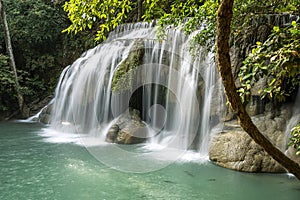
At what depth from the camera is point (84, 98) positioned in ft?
30.9

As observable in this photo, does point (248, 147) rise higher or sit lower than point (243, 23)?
lower

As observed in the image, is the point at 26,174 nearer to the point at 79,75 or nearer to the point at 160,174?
the point at 160,174

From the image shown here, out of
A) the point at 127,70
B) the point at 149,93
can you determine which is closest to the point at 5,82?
the point at 127,70

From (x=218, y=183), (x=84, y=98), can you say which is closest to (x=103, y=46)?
(x=84, y=98)

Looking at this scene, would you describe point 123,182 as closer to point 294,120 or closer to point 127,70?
point 294,120

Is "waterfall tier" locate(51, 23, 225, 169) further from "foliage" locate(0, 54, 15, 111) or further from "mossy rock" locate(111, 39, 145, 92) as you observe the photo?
"foliage" locate(0, 54, 15, 111)

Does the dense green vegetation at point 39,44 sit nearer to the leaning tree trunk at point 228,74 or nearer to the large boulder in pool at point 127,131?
the large boulder in pool at point 127,131

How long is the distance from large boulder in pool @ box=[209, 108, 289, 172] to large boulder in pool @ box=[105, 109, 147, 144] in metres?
2.21

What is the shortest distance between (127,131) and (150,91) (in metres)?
1.52

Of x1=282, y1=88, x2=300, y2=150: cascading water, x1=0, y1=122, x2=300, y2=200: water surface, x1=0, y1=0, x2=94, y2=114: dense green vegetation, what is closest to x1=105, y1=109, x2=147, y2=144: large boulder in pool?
x1=0, y1=122, x2=300, y2=200: water surface

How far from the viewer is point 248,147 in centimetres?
530

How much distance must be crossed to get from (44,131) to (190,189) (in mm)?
6296

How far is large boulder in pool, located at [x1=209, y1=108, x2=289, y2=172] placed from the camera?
512 cm

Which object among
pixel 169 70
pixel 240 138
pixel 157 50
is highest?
pixel 157 50
